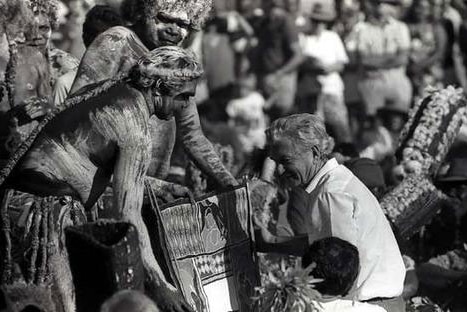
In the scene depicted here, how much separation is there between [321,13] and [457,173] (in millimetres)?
6797

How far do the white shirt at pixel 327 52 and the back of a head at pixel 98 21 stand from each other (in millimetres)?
7213

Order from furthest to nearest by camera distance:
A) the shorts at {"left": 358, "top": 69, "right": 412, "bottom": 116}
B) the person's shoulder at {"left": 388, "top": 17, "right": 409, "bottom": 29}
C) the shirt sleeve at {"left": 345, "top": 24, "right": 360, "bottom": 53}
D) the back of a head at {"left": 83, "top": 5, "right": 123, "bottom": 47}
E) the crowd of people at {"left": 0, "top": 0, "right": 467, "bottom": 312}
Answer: the person's shoulder at {"left": 388, "top": 17, "right": 409, "bottom": 29} → the shirt sleeve at {"left": 345, "top": 24, "right": 360, "bottom": 53} → the shorts at {"left": 358, "top": 69, "right": 412, "bottom": 116} → the back of a head at {"left": 83, "top": 5, "right": 123, "bottom": 47} → the crowd of people at {"left": 0, "top": 0, "right": 467, "bottom": 312}

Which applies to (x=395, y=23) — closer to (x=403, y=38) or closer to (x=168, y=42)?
(x=403, y=38)

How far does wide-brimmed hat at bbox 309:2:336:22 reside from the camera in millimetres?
18797

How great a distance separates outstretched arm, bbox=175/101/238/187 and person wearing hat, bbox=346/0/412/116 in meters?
9.08

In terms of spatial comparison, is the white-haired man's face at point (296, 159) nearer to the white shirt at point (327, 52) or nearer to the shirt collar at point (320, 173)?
the shirt collar at point (320, 173)

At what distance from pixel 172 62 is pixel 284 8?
32.8ft

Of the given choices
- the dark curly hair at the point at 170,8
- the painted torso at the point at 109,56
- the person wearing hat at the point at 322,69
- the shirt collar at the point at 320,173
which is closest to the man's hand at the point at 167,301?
the shirt collar at the point at 320,173

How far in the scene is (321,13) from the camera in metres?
18.8

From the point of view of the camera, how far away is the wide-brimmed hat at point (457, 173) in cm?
1231

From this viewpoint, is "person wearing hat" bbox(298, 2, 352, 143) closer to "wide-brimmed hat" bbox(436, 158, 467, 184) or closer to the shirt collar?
"wide-brimmed hat" bbox(436, 158, 467, 184)

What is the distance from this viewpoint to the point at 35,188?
8.73 meters

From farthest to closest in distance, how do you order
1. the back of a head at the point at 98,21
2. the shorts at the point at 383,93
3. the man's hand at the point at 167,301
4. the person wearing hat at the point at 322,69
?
the shorts at the point at 383,93
the person wearing hat at the point at 322,69
the back of a head at the point at 98,21
the man's hand at the point at 167,301

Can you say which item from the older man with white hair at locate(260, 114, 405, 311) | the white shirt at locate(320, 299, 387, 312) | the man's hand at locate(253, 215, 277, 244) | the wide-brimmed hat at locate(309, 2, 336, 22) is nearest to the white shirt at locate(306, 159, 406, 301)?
the older man with white hair at locate(260, 114, 405, 311)
